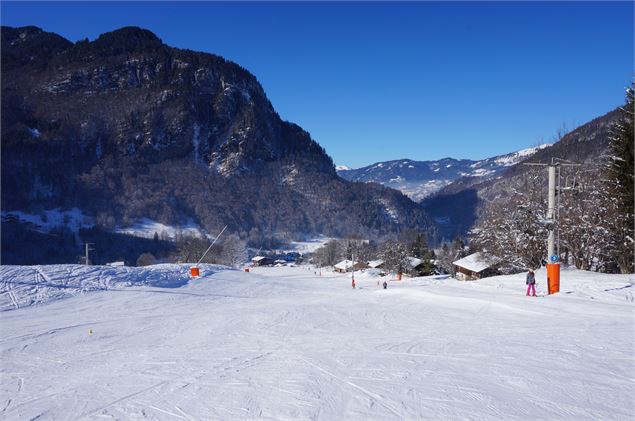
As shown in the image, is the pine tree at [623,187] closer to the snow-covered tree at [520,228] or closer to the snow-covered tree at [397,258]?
the snow-covered tree at [520,228]

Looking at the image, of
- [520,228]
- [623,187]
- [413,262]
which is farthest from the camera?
[413,262]

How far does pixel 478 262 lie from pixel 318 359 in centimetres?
4352

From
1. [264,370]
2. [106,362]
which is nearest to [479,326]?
[264,370]

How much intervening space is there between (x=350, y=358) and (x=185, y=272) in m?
22.1

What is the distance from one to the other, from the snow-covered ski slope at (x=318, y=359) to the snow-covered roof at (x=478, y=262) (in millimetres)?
26097

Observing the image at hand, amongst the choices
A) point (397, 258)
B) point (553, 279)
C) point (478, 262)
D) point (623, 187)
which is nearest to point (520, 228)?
point (623, 187)

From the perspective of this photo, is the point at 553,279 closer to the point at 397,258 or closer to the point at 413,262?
the point at 397,258

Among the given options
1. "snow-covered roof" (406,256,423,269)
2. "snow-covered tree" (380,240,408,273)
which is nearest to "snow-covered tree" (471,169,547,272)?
"snow-covered tree" (380,240,408,273)

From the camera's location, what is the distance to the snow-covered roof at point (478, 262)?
42.5 metres

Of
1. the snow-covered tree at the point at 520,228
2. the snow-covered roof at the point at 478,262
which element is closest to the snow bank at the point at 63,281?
the snow-covered tree at the point at 520,228

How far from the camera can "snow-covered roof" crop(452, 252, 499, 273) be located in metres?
42.5

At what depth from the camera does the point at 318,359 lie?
28.5ft

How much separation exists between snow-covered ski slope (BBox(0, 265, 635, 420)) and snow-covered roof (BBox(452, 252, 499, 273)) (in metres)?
26.1

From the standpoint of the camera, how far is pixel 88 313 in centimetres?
1501
